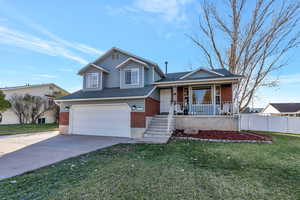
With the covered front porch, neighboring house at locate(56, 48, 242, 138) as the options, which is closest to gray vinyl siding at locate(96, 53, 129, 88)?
neighboring house at locate(56, 48, 242, 138)

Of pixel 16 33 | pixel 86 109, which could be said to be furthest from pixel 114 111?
pixel 16 33

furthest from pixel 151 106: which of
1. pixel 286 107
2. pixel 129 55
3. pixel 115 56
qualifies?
pixel 286 107

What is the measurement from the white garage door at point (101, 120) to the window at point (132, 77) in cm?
239

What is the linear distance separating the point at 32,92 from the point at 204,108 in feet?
74.4

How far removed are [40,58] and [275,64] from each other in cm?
2436

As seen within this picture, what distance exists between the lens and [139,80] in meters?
11.2

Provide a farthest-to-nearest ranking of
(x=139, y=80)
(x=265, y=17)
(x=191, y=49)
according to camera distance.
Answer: (x=191, y=49) < (x=265, y=17) < (x=139, y=80)

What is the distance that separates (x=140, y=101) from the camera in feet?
31.0

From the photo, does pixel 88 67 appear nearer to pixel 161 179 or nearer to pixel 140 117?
pixel 140 117

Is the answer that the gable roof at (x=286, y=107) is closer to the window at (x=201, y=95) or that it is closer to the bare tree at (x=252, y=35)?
the bare tree at (x=252, y=35)

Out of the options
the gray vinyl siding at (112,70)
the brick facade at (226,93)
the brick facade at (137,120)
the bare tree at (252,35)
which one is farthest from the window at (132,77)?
the bare tree at (252,35)

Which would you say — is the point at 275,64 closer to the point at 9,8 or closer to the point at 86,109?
the point at 86,109

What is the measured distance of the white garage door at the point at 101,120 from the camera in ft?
32.1

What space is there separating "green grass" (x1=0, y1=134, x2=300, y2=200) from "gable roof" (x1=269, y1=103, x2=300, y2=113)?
28303 mm
